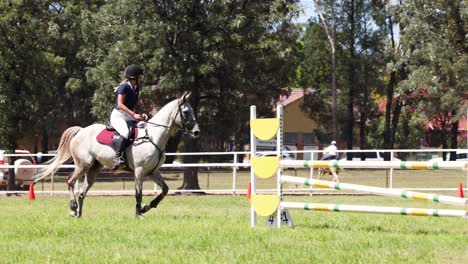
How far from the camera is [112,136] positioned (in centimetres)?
1412

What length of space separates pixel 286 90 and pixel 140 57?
1331 centimetres

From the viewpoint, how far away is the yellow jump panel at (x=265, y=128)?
11.2m

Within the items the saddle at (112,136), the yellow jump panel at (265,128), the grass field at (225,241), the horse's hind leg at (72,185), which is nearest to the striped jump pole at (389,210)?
the grass field at (225,241)

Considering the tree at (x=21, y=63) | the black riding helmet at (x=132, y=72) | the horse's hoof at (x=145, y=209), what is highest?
the tree at (x=21, y=63)

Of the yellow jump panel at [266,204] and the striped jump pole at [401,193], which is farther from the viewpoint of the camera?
the yellow jump panel at [266,204]

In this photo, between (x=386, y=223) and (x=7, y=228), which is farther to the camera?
(x=386, y=223)

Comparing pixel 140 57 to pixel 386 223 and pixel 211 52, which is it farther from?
pixel 386 223

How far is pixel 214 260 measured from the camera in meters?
8.14

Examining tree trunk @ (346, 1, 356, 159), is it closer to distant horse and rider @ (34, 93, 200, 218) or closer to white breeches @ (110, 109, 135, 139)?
distant horse and rider @ (34, 93, 200, 218)

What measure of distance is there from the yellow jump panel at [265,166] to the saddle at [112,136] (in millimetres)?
3113

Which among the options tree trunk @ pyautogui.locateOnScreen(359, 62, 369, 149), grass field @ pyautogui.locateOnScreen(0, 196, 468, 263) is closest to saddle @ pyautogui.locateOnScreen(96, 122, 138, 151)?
grass field @ pyautogui.locateOnScreen(0, 196, 468, 263)

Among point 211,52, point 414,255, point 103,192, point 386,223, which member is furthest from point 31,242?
point 211,52

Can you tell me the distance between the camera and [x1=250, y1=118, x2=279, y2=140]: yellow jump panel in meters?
11.2

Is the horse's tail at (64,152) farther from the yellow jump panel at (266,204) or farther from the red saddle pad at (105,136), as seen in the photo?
the yellow jump panel at (266,204)
